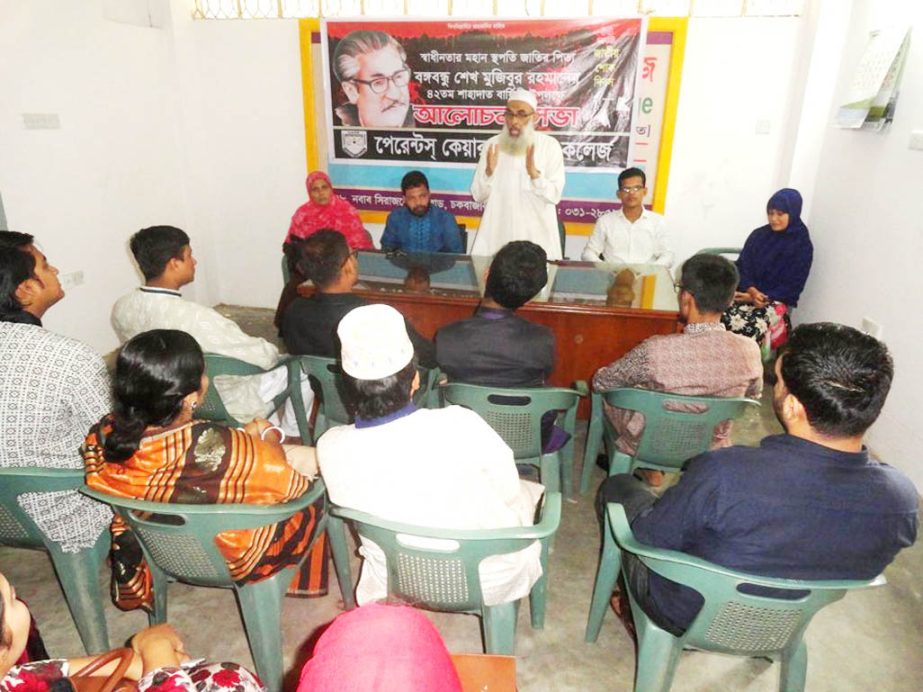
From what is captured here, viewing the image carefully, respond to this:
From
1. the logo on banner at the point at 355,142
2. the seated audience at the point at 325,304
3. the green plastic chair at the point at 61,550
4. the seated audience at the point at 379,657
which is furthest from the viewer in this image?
the logo on banner at the point at 355,142

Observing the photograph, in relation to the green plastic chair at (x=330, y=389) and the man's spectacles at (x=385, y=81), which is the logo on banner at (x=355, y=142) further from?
the green plastic chair at (x=330, y=389)

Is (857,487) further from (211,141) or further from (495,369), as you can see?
(211,141)

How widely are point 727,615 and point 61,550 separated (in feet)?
5.89

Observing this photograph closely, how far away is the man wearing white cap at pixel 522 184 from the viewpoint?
4.12 meters

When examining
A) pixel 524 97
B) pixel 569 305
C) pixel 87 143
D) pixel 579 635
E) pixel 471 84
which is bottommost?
pixel 579 635

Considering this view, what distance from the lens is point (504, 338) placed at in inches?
87.2

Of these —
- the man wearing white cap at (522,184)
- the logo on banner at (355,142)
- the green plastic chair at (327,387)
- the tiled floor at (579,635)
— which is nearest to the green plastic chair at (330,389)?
the green plastic chair at (327,387)

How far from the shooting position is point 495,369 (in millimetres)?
2238

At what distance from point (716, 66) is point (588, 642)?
3.90 meters

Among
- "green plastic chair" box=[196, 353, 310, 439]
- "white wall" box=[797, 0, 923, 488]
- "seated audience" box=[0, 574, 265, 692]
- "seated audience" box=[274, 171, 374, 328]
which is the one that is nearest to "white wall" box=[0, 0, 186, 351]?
"seated audience" box=[274, 171, 374, 328]

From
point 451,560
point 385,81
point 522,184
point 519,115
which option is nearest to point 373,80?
point 385,81

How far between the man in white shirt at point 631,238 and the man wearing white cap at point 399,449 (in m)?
2.68

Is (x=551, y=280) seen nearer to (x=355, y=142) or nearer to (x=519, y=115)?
(x=519, y=115)

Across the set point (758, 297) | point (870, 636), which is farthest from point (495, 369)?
point (758, 297)
